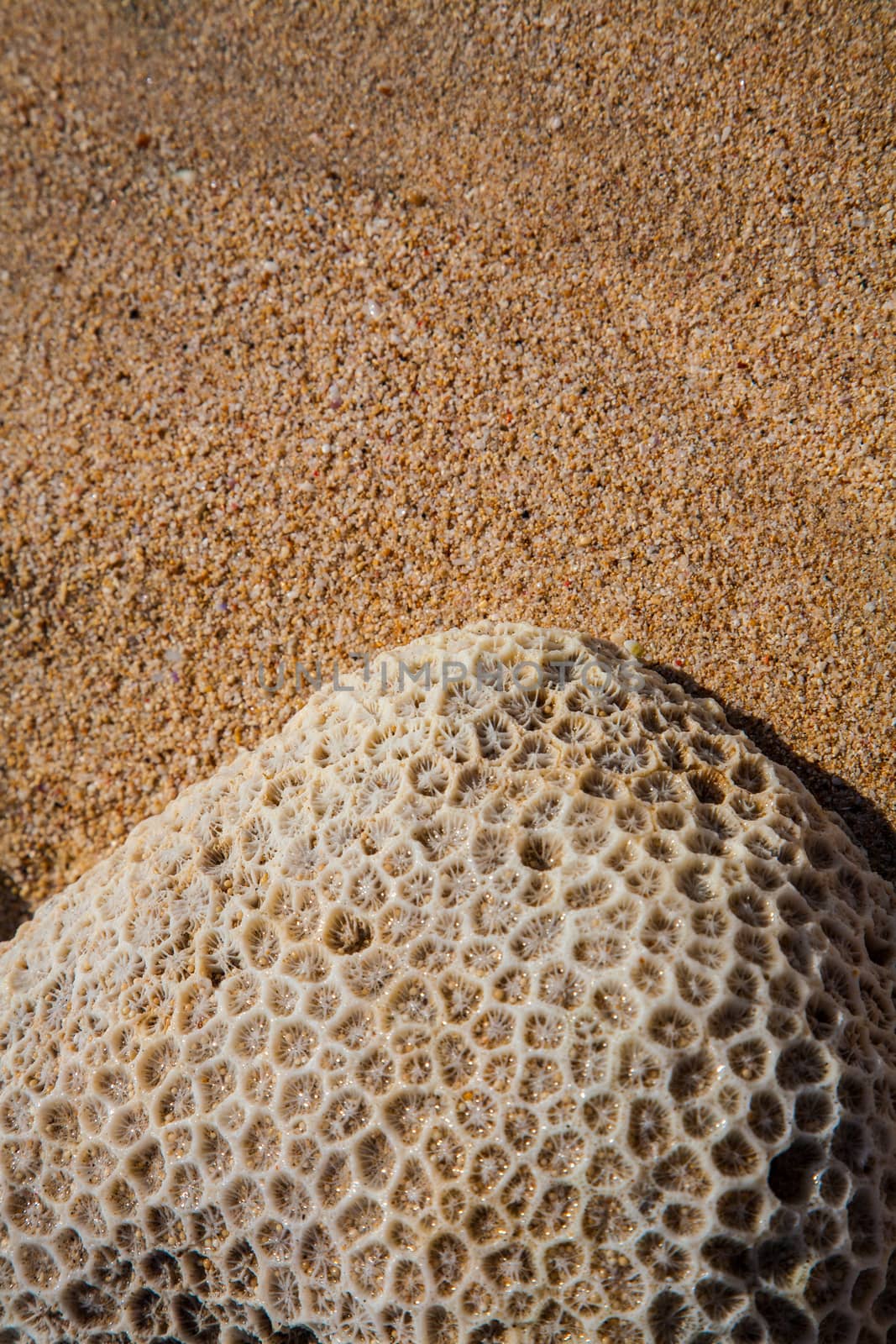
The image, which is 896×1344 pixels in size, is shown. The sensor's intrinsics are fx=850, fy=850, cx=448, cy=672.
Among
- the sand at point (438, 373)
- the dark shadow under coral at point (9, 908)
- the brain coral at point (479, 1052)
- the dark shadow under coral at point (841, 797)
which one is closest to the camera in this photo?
the brain coral at point (479, 1052)

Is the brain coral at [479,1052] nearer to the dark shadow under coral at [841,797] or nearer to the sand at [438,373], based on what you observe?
the dark shadow under coral at [841,797]

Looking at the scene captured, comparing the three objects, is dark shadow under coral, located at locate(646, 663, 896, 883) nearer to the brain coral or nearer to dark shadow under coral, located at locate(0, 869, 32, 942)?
the brain coral

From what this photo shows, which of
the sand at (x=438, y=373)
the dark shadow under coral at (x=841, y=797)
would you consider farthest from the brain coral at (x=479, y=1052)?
the sand at (x=438, y=373)

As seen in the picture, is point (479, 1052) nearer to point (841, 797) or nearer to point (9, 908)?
point (841, 797)

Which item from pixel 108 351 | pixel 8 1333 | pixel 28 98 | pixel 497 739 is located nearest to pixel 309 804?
pixel 497 739

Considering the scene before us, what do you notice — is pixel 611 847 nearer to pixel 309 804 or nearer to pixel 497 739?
pixel 497 739

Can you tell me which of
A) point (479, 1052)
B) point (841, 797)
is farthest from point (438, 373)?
point (479, 1052)
